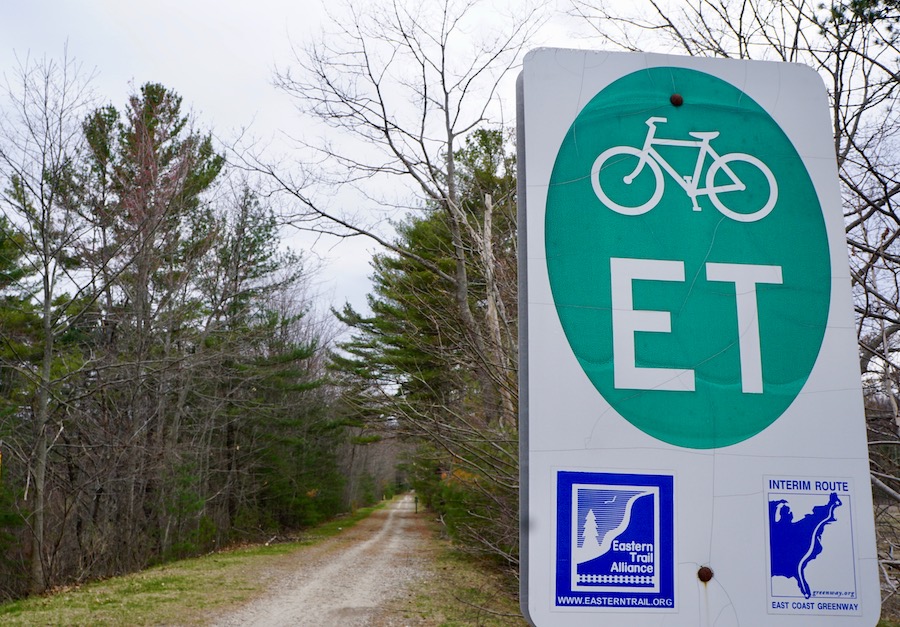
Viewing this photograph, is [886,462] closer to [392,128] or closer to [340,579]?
[392,128]

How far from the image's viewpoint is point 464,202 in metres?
9.74

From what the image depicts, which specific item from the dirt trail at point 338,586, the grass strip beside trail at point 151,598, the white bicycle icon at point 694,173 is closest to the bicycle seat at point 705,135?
the white bicycle icon at point 694,173

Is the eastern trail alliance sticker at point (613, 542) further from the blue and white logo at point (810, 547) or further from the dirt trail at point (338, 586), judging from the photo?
the dirt trail at point (338, 586)

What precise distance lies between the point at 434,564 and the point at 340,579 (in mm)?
2566

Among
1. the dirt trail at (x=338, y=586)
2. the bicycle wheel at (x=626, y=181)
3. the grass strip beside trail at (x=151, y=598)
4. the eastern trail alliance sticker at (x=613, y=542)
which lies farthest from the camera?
the dirt trail at (x=338, y=586)

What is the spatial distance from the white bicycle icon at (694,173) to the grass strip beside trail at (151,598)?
368 inches

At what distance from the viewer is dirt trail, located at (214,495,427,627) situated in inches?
380

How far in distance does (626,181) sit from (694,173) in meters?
0.13

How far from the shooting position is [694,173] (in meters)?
1.28

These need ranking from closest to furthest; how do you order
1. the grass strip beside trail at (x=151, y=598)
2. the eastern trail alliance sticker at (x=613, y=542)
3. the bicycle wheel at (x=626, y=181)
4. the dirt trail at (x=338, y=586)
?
1. the eastern trail alliance sticker at (x=613, y=542)
2. the bicycle wheel at (x=626, y=181)
3. the grass strip beside trail at (x=151, y=598)
4. the dirt trail at (x=338, y=586)

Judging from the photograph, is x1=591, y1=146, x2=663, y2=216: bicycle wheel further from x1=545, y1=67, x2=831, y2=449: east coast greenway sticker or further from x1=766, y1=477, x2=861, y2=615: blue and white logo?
x1=766, y1=477, x2=861, y2=615: blue and white logo

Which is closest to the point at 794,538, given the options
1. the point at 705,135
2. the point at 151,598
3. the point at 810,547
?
the point at 810,547

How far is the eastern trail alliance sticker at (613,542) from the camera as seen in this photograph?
1109 mm

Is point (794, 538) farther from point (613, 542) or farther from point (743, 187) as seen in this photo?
point (743, 187)
